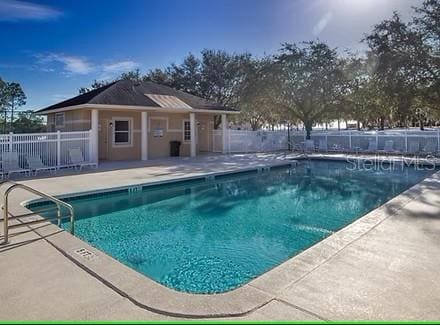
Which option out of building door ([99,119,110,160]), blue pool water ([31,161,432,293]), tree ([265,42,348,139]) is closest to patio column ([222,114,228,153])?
tree ([265,42,348,139])

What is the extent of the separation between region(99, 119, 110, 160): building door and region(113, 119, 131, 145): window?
392 mm

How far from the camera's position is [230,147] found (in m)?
21.5

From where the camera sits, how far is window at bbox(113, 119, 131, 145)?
17.0 meters

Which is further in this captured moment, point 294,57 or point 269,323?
point 294,57

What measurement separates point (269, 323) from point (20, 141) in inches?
486

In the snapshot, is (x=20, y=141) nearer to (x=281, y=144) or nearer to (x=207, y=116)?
(x=207, y=116)

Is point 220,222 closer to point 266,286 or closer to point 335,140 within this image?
point 266,286

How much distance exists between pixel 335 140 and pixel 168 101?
1197 cm

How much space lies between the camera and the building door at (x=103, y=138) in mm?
16627

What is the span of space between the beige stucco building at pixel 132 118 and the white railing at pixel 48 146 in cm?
48

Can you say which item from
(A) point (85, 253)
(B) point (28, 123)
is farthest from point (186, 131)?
(B) point (28, 123)

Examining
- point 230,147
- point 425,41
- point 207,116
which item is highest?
point 425,41

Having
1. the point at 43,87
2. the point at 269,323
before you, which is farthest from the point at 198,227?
the point at 43,87

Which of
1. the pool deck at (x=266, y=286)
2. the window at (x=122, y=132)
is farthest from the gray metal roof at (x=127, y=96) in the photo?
the pool deck at (x=266, y=286)
